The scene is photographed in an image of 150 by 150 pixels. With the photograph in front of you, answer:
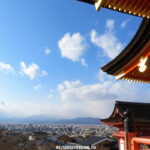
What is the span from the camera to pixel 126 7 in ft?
14.7

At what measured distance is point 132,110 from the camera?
12234mm

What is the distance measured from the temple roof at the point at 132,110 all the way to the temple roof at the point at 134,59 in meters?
4.40

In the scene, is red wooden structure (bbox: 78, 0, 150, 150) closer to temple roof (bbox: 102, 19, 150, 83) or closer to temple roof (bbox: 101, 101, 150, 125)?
temple roof (bbox: 102, 19, 150, 83)

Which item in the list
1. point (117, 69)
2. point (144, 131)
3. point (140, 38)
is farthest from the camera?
point (144, 131)

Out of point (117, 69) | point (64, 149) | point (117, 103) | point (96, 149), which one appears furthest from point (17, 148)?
point (117, 69)

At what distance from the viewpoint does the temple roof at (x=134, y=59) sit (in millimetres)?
5368

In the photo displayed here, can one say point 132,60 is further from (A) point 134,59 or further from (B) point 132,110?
(B) point 132,110

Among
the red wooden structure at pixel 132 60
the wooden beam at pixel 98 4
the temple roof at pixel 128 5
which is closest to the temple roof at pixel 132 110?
the red wooden structure at pixel 132 60

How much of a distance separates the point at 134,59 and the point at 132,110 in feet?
22.0

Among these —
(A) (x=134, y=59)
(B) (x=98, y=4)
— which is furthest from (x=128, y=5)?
(A) (x=134, y=59)

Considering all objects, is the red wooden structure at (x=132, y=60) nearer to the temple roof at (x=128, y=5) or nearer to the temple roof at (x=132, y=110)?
the temple roof at (x=128, y=5)

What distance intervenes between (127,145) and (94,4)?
3.37 meters

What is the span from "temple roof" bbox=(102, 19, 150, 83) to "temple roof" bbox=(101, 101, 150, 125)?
440 cm

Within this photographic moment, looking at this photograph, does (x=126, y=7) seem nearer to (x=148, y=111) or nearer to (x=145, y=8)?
(x=145, y=8)
